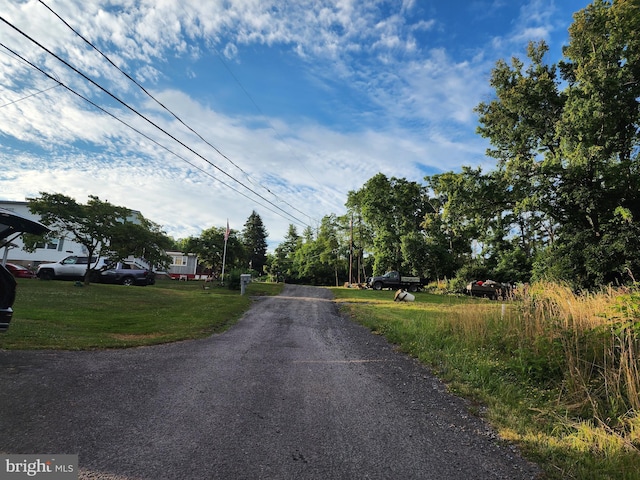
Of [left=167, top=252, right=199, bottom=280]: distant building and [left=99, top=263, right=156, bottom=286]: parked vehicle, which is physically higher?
[left=167, top=252, right=199, bottom=280]: distant building

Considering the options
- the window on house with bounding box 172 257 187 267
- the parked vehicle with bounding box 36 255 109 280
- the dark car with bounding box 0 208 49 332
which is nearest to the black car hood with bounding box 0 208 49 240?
the dark car with bounding box 0 208 49 332

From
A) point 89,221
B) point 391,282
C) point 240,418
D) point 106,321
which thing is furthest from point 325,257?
point 240,418

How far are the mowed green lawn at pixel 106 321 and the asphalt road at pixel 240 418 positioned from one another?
84 centimetres

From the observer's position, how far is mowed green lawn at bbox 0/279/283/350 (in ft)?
20.2

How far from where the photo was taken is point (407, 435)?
329 cm

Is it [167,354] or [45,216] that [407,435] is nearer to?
[167,354]

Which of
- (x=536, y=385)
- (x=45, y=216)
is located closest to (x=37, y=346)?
(x=536, y=385)

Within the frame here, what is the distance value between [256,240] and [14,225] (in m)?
59.0

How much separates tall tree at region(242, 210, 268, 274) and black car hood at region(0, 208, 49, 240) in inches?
2245

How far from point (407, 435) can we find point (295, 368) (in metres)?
2.39

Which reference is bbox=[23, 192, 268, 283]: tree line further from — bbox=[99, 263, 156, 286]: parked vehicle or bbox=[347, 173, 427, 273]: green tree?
bbox=[347, 173, 427, 273]: green tree

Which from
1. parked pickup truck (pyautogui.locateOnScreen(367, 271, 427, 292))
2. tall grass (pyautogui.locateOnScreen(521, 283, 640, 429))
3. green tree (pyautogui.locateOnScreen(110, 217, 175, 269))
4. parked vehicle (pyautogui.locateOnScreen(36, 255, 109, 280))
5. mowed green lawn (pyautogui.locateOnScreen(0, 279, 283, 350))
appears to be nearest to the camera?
tall grass (pyautogui.locateOnScreen(521, 283, 640, 429))

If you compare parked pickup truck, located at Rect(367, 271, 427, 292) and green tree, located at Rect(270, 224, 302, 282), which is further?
green tree, located at Rect(270, 224, 302, 282)

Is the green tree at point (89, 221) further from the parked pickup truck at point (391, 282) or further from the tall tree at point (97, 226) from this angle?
the parked pickup truck at point (391, 282)
